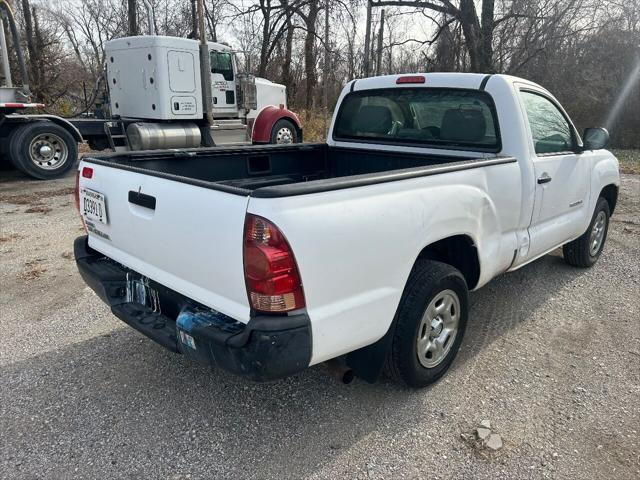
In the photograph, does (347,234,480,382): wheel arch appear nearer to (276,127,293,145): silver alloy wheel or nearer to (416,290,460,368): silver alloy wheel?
(416,290,460,368): silver alloy wheel

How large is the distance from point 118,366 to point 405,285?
202 centimetres

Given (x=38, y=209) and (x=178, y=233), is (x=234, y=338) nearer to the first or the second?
(x=178, y=233)

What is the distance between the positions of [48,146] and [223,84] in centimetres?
453

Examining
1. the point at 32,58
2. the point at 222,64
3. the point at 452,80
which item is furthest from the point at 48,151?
the point at 32,58

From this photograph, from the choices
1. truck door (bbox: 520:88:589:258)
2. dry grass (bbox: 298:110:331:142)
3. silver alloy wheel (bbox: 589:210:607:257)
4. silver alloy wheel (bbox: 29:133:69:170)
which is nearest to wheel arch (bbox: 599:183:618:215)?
silver alloy wheel (bbox: 589:210:607:257)

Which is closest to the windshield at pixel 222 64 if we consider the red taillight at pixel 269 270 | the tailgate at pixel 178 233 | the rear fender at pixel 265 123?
the rear fender at pixel 265 123

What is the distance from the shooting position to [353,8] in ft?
69.0

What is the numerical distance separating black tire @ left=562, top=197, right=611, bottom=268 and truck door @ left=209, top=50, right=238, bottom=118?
32.6 feet

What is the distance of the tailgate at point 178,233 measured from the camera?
232cm

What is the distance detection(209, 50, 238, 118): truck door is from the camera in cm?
1286

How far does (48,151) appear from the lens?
10562 mm

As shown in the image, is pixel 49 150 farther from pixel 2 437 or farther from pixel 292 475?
pixel 292 475

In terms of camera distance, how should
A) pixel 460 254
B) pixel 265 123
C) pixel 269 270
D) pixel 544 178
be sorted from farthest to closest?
pixel 265 123
pixel 544 178
pixel 460 254
pixel 269 270

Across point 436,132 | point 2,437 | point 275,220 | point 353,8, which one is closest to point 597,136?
point 436,132
